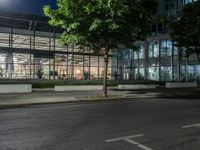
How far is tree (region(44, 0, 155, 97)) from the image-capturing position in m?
17.0

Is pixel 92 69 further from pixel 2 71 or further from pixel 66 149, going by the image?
pixel 66 149

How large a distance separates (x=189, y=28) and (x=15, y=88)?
57.5 feet

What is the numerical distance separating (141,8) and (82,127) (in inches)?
471

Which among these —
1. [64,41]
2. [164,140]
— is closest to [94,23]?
[64,41]

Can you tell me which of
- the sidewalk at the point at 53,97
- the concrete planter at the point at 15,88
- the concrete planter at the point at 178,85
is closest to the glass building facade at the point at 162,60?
the concrete planter at the point at 178,85

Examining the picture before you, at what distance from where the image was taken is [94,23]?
16750 millimetres

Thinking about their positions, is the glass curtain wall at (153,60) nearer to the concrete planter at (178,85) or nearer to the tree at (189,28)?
the concrete planter at (178,85)

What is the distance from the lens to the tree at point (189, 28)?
2560cm

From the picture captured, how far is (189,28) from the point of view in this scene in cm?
2658

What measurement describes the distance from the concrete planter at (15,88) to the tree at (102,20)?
679cm

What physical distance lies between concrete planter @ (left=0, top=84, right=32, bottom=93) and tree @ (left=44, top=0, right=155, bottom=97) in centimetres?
679

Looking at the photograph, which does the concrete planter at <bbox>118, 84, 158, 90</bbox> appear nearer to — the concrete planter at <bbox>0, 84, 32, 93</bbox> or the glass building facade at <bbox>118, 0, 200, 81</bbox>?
the glass building facade at <bbox>118, 0, 200, 81</bbox>

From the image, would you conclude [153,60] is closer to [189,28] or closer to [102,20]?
[189,28]

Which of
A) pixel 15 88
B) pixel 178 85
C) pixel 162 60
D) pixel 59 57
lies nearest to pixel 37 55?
pixel 59 57
